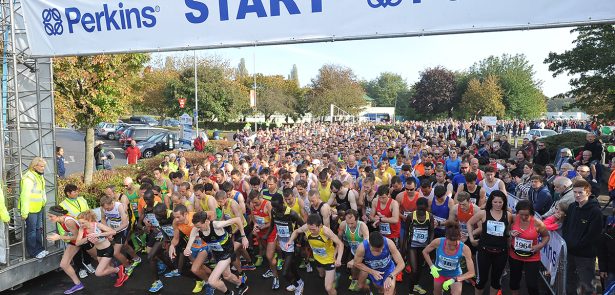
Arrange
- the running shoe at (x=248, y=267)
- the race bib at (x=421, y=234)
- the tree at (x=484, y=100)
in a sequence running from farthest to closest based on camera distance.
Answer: the tree at (x=484, y=100), the running shoe at (x=248, y=267), the race bib at (x=421, y=234)

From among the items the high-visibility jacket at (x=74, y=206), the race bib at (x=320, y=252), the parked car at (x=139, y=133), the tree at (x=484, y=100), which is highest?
the tree at (x=484, y=100)

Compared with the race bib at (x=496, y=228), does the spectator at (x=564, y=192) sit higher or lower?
higher

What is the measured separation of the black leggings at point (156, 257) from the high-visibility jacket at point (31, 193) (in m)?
2.14

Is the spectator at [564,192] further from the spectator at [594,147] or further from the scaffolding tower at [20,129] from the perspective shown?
the scaffolding tower at [20,129]

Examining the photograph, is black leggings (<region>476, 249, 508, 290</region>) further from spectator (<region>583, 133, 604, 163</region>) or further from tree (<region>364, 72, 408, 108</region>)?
tree (<region>364, 72, 408, 108</region>)

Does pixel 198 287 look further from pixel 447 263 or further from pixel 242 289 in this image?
pixel 447 263

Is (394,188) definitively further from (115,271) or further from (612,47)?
(612,47)

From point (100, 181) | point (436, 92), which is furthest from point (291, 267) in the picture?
point (436, 92)

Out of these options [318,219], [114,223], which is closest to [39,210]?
[114,223]

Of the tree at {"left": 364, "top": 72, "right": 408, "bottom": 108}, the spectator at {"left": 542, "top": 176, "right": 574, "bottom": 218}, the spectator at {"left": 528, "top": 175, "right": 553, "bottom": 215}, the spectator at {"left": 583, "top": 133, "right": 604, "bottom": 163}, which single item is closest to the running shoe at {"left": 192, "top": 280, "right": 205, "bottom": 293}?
the spectator at {"left": 542, "top": 176, "right": 574, "bottom": 218}

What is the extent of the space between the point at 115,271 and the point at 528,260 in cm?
628

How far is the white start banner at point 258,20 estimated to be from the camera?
5.16m

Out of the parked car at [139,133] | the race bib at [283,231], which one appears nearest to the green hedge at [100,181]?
the race bib at [283,231]

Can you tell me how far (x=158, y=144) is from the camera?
965 inches
